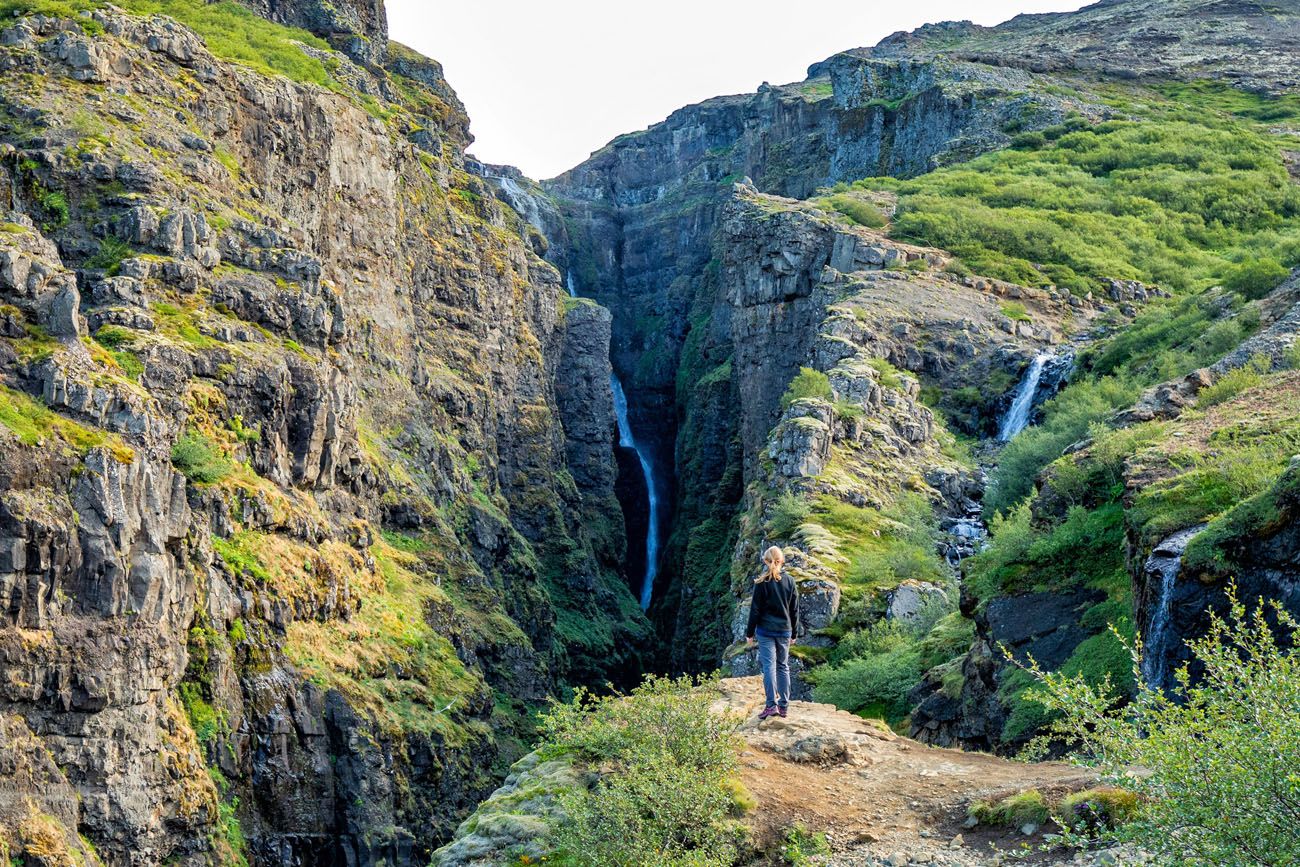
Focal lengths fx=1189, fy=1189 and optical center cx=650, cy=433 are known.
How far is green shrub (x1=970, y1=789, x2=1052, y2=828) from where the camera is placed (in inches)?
485

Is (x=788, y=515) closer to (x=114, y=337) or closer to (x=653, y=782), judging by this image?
(x=114, y=337)

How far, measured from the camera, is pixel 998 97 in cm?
9488

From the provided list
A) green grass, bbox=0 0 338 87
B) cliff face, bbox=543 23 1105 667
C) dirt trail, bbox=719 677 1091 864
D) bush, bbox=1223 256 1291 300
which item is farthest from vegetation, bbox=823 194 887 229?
dirt trail, bbox=719 677 1091 864

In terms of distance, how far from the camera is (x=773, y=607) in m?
16.6

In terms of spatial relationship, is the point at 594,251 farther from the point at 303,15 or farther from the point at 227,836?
the point at 227,836

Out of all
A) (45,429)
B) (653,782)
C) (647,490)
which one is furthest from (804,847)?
(647,490)

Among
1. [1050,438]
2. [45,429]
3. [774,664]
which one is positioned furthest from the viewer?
[1050,438]

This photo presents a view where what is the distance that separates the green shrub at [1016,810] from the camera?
12.3 m

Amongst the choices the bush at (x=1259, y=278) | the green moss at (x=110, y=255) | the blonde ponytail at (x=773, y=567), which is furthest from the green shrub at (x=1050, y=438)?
the green moss at (x=110, y=255)

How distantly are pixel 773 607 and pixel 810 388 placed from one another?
31.1 m

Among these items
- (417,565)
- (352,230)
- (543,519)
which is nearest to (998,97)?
(543,519)

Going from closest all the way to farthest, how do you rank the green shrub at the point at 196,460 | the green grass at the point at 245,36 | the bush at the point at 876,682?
the bush at the point at 876,682
the green shrub at the point at 196,460
the green grass at the point at 245,36

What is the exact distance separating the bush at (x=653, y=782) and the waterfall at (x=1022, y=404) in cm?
3677

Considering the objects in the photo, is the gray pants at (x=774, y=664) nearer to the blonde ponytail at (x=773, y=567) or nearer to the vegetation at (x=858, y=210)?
the blonde ponytail at (x=773, y=567)
